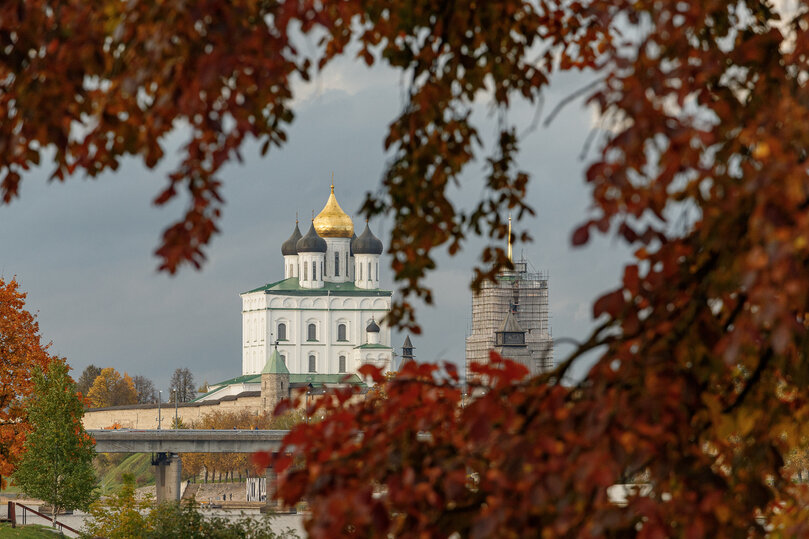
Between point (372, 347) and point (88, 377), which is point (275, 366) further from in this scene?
point (88, 377)

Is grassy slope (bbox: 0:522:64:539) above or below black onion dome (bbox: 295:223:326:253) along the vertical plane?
below

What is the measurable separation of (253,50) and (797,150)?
153cm

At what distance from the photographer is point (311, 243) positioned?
113500mm

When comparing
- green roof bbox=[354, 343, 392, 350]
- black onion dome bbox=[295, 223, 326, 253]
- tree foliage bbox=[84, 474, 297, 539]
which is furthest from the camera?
black onion dome bbox=[295, 223, 326, 253]

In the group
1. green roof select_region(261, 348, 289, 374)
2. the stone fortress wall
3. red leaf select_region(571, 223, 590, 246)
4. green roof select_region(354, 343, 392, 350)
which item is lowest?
red leaf select_region(571, 223, 590, 246)

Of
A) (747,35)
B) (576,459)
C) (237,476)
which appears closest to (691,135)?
(576,459)

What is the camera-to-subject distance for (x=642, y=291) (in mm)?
3412

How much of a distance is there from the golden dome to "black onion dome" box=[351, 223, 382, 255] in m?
2.62

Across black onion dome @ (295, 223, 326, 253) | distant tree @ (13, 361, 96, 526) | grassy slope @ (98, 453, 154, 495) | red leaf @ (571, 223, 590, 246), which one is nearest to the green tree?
distant tree @ (13, 361, 96, 526)

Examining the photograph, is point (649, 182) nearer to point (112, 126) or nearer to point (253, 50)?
point (253, 50)

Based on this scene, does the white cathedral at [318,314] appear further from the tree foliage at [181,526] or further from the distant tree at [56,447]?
the tree foliage at [181,526]

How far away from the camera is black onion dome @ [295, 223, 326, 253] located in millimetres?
113500

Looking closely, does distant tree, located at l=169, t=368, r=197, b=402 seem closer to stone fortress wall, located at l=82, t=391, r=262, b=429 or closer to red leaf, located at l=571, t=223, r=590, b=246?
stone fortress wall, located at l=82, t=391, r=262, b=429

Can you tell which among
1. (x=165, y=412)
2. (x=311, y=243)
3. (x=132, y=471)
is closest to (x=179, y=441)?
(x=132, y=471)
